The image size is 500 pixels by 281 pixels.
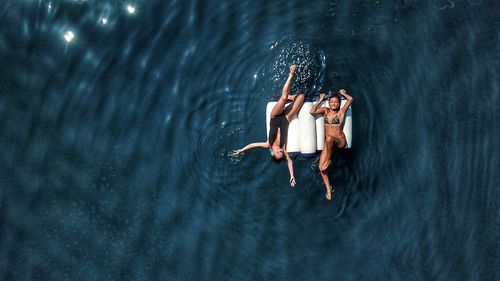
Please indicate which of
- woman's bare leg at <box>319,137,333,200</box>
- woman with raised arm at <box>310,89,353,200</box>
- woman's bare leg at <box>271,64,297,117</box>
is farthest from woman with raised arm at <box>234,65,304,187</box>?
woman's bare leg at <box>319,137,333,200</box>

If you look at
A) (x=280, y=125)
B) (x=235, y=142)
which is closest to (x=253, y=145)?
(x=235, y=142)

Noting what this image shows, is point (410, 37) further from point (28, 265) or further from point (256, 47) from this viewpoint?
point (28, 265)

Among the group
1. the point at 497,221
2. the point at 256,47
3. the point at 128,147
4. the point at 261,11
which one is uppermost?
the point at 261,11

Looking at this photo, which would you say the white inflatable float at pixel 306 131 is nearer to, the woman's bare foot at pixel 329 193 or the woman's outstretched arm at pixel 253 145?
the woman's outstretched arm at pixel 253 145

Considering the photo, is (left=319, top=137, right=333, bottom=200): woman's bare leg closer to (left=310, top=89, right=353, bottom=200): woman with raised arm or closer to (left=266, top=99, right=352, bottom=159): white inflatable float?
(left=310, top=89, right=353, bottom=200): woman with raised arm

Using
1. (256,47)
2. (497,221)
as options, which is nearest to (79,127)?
(256,47)
